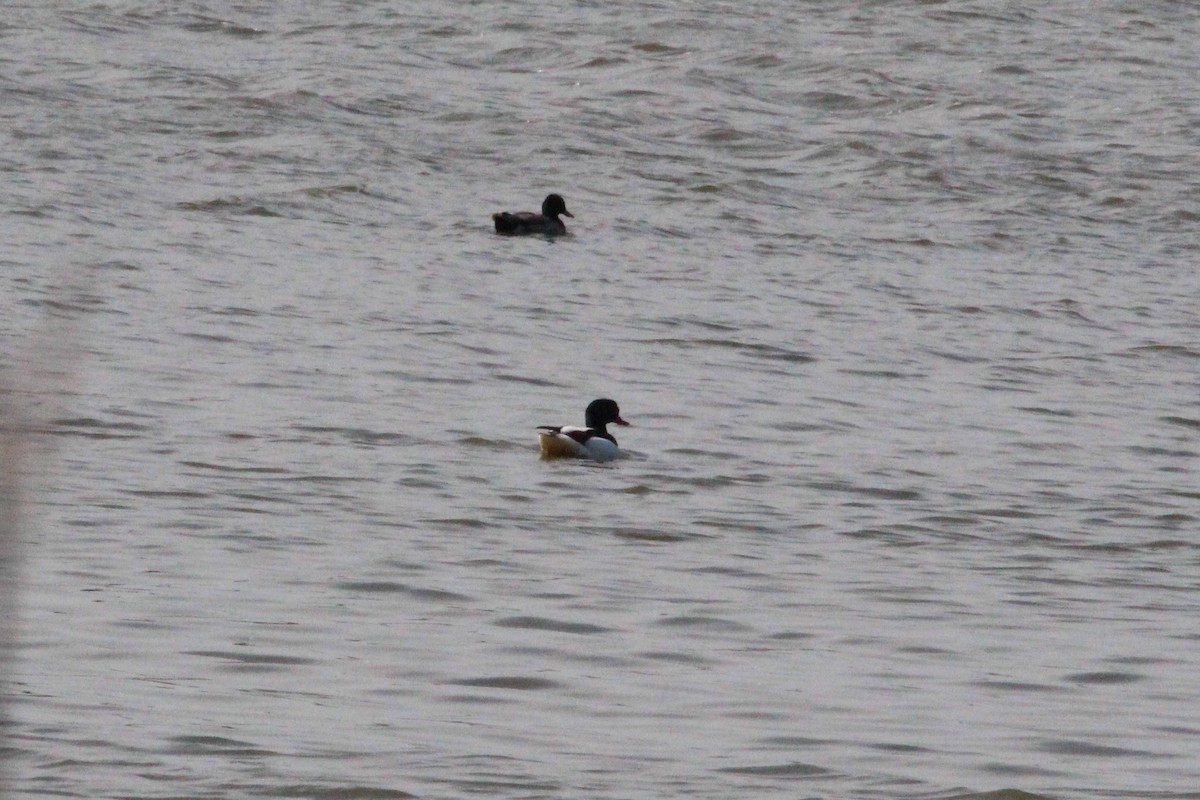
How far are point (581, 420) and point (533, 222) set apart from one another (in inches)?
333

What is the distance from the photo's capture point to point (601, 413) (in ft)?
43.3

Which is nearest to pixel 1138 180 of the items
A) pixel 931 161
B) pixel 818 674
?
pixel 931 161

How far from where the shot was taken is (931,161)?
29.1 metres

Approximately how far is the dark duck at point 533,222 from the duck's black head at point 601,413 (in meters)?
9.02

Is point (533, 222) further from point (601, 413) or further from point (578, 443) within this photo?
point (578, 443)

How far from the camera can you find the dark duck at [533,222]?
22234 mm

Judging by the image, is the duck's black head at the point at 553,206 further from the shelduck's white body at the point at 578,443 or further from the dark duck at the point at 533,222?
the shelduck's white body at the point at 578,443

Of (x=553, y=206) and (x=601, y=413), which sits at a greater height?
(x=553, y=206)

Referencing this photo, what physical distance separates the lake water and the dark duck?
41 centimetres

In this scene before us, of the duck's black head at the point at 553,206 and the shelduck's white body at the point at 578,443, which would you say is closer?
the shelduck's white body at the point at 578,443

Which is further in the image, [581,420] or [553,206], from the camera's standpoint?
[553,206]

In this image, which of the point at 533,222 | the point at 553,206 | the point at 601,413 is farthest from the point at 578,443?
the point at 553,206

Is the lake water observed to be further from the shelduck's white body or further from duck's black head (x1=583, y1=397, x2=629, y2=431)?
duck's black head (x1=583, y1=397, x2=629, y2=431)

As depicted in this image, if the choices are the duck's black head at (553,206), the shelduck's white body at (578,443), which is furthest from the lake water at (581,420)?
the duck's black head at (553,206)
